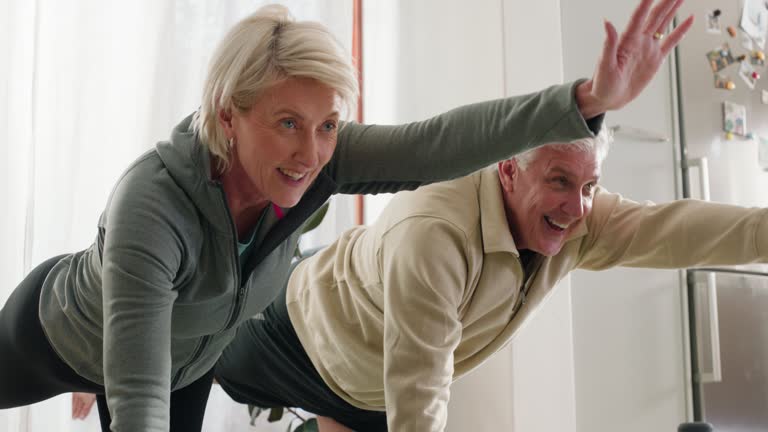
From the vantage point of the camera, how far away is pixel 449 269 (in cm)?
145

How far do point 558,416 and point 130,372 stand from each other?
5.44 feet

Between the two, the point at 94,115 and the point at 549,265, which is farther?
the point at 94,115

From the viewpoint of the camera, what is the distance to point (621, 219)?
5.71 ft

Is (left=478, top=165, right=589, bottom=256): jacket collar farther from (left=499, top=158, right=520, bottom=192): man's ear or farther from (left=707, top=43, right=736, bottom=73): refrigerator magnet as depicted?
(left=707, top=43, right=736, bottom=73): refrigerator magnet

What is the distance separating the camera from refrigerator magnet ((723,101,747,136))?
298 cm

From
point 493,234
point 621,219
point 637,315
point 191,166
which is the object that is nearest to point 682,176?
point 637,315

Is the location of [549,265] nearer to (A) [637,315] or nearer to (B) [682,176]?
(A) [637,315]

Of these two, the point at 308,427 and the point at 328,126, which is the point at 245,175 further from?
the point at 308,427

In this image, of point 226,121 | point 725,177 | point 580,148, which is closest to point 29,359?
point 226,121

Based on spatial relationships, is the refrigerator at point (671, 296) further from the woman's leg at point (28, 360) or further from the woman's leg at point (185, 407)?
the woman's leg at point (28, 360)

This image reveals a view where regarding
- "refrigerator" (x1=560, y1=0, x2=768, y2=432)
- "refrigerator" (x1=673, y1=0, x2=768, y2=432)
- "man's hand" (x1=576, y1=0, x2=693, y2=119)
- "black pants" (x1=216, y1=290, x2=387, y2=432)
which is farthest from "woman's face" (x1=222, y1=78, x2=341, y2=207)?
"refrigerator" (x1=673, y1=0, x2=768, y2=432)

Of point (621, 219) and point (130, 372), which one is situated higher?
point (621, 219)

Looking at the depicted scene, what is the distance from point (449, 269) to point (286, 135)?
0.50 metres

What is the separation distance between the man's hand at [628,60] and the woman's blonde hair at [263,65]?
0.32 m
